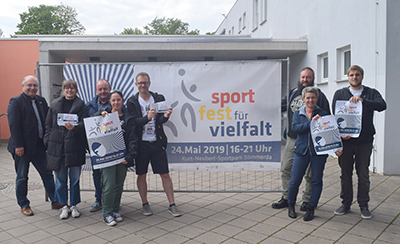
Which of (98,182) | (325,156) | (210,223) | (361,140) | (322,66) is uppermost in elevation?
(322,66)

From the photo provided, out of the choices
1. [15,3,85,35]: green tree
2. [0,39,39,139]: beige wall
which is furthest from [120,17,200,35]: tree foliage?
[0,39,39,139]: beige wall

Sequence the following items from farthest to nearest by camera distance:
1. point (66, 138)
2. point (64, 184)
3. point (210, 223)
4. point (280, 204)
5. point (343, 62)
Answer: point (343, 62) < point (280, 204) < point (64, 184) < point (66, 138) < point (210, 223)

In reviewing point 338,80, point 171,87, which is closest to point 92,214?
point 171,87

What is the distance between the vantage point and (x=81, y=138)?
15.0 feet

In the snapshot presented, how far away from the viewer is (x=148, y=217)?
15.2ft

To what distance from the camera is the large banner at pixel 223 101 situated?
505 cm

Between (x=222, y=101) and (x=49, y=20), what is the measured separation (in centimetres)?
5202

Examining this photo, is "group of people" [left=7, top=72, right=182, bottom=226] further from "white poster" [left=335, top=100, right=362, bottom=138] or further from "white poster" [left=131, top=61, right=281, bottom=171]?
"white poster" [left=335, top=100, right=362, bottom=138]

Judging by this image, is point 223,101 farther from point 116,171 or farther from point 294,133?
point 116,171

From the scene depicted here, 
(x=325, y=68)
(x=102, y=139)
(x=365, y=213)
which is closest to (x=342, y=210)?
(x=365, y=213)

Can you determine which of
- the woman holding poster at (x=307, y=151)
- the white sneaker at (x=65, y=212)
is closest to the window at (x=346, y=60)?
the woman holding poster at (x=307, y=151)

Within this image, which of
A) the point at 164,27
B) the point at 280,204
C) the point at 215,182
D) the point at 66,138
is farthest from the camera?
the point at 164,27

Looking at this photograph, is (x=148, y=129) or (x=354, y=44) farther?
(x=354, y=44)

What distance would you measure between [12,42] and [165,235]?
14.3 meters
